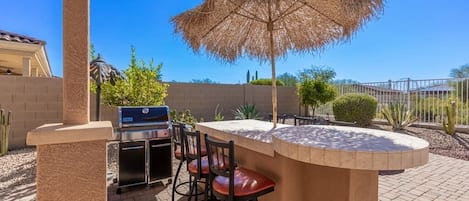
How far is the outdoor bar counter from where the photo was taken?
143 cm

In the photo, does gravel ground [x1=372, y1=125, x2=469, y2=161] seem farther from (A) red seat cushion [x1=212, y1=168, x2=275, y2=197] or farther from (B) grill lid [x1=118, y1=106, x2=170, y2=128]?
(B) grill lid [x1=118, y1=106, x2=170, y2=128]

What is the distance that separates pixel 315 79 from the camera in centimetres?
996

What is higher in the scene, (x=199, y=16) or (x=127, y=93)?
(x=199, y=16)

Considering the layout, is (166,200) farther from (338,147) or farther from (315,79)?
(315,79)

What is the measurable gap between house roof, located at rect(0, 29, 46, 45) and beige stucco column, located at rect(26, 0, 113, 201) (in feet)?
19.5

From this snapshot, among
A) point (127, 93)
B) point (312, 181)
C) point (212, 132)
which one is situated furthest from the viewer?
point (127, 93)

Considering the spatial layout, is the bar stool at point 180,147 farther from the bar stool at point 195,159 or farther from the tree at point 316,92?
the tree at point 316,92

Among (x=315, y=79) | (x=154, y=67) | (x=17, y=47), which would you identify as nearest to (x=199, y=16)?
(x=154, y=67)

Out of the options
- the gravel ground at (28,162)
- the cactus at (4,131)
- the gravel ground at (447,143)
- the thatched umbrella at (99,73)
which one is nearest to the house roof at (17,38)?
the cactus at (4,131)

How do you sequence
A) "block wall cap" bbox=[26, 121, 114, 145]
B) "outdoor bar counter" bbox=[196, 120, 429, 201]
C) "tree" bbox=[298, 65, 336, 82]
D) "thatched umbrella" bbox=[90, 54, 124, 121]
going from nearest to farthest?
"block wall cap" bbox=[26, 121, 114, 145], "outdoor bar counter" bbox=[196, 120, 429, 201], "thatched umbrella" bbox=[90, 54, 124, 121], "tree" bbox=[298, 65, 336, 82]

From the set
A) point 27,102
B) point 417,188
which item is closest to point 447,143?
point 417,188

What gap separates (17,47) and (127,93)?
3.29 m

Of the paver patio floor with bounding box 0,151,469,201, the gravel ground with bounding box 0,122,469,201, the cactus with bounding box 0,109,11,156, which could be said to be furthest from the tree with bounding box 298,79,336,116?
the cactus with bounding box 0,109,11,156

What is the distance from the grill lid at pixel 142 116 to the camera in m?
3.17
